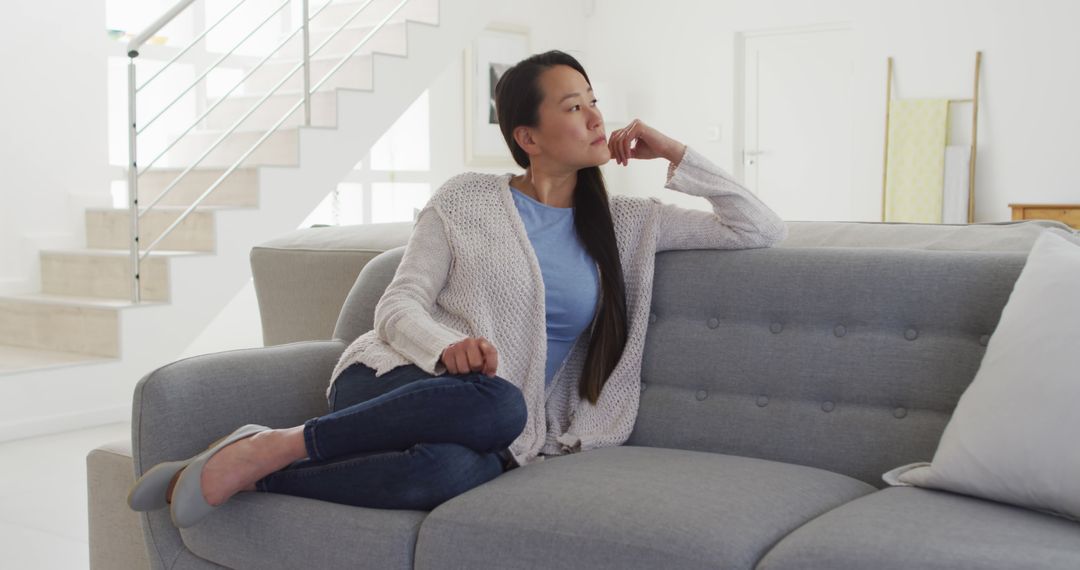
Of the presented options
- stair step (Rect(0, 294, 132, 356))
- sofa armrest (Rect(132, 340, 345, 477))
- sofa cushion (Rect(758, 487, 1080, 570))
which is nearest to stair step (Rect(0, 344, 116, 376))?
stair step (Rect(0, 294, 132, 356))

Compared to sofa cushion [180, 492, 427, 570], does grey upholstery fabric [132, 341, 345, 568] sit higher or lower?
higher

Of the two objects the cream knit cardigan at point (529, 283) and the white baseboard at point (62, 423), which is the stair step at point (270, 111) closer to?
the white baseboard at point (62, 423)

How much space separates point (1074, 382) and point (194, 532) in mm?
1445

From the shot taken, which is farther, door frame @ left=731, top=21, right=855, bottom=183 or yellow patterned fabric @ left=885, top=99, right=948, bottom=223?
door frame @ left=731, top=21, right=855, bottom=183

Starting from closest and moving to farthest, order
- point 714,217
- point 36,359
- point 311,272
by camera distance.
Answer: point 714,217 < point 311,272 < point 36,359

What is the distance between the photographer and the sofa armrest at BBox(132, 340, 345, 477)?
2.11m

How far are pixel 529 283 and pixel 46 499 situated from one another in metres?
2.00

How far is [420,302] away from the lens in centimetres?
228

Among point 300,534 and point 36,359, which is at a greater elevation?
point 300,534

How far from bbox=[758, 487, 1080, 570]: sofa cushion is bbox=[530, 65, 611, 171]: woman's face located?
37.1 inches

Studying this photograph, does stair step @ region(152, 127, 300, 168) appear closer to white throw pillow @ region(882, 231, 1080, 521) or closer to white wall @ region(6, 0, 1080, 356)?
white wall @ region(6, 0, 1080, 356)

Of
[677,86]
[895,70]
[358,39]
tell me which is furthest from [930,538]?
[677,86]

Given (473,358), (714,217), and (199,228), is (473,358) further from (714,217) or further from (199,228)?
(199,228)

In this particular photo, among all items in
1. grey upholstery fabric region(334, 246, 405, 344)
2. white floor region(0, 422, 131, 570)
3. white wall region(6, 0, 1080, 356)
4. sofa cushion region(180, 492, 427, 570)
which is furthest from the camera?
white wall region(6, 0, 1080, 356)
